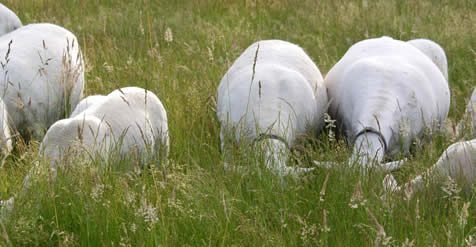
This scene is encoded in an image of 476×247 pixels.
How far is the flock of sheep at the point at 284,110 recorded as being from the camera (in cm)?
313

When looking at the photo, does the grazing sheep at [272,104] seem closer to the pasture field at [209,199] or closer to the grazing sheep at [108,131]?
the pasture field at [209,199]

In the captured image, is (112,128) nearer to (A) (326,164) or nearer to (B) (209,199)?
(B) (209,199)

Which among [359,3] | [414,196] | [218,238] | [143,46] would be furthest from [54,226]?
[359,3]

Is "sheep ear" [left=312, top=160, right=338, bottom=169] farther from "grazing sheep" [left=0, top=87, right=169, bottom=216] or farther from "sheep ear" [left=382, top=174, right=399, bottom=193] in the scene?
"grazing sheep" [left=0, top=87, right=169, bottom=216]

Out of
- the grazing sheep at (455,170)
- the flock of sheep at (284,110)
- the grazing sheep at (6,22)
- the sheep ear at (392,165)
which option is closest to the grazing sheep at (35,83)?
the flock of sheep at (284,110)

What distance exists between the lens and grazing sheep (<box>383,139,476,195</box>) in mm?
2840

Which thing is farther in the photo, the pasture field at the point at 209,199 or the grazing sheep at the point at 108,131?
the grazing sheep at the point at 108,131

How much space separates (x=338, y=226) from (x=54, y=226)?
45.8 inches

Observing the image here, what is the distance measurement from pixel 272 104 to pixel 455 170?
3.26ft

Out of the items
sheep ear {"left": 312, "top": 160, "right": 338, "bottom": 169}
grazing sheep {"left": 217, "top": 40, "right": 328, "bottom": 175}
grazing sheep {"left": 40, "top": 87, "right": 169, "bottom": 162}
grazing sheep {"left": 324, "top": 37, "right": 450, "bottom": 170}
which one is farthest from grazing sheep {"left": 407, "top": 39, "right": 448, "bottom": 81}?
grazing sheep {"left": 40, "top": 87, "right": 169, "bottom": 162}

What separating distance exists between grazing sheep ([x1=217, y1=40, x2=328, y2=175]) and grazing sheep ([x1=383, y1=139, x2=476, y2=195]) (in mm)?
579

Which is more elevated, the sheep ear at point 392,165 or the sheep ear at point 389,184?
the sheep ear at point 389,184

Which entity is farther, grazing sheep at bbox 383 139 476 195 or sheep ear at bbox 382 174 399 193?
grazing sheep at bbox 383 139 476 195

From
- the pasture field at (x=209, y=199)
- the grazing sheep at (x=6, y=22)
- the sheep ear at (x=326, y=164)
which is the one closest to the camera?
the pasture field at (x=209, y=199)
